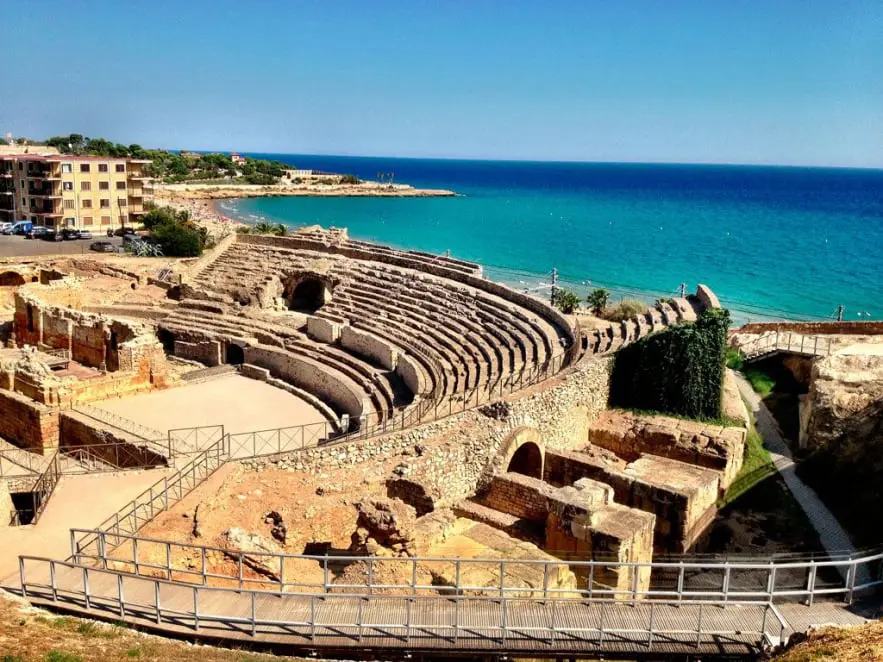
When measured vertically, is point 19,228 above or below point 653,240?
below

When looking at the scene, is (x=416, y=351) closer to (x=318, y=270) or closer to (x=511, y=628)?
(x=318, y=270)

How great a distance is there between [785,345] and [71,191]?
52.1 metres

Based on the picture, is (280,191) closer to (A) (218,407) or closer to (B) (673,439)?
(A) (218,407)

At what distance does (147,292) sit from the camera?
37812 millimetres

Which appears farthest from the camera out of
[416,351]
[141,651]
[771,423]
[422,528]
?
[416,351]

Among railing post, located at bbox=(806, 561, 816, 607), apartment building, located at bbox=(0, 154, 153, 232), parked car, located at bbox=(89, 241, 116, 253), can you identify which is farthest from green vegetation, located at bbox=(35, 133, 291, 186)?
railing post, located at bbox=(806, 561, 816, 607)

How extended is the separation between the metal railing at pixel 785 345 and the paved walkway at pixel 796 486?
230cm

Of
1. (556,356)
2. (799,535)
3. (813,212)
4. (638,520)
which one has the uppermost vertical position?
(813,212)

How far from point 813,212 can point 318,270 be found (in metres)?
116

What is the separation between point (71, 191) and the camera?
55438 millimetres

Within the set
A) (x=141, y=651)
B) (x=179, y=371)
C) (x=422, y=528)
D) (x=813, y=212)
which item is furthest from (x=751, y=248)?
(x=141, y=651)

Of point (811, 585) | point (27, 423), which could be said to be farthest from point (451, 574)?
point (27, 423)

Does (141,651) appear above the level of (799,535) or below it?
above

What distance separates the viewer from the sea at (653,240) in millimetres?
54656
